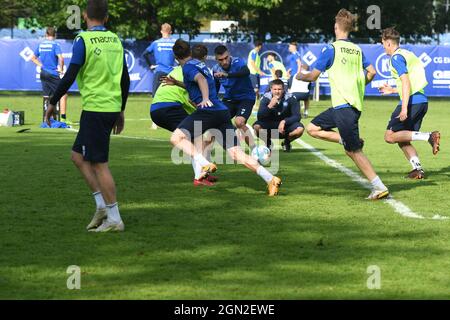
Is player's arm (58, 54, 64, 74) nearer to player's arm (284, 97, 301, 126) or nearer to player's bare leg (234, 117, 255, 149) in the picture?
player's arm (284, 97, 301, 126)

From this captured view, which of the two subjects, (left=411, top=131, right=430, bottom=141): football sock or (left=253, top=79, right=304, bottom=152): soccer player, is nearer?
(left=411, top=131, right=430, bottom=141): football sock

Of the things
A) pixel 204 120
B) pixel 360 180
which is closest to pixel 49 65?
pixel 360 180

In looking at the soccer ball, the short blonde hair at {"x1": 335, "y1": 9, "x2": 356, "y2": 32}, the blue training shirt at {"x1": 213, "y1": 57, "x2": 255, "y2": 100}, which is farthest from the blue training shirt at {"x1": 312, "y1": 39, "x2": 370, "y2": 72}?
the blue training shirt at {"x1": 213, "y1": 57, "x2": 255, "y2": 100}

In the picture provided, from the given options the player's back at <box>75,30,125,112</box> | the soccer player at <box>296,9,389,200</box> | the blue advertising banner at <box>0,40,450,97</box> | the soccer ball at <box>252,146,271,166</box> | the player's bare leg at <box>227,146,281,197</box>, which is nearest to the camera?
the player's back at <box>75,30,125,112</box>

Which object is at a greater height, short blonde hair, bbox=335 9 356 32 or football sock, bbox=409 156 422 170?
short blonde hair, bbox=335 9 356 32

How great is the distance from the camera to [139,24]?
43.1 meters

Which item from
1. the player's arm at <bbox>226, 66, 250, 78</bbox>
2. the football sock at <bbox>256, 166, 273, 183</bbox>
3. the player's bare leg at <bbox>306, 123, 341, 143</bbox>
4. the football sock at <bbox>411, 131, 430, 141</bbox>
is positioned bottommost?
the football sock at <bbox>256, 166, 273, 183</bbox>

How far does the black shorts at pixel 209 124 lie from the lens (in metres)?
12.2

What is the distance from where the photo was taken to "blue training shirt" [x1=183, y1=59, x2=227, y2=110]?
1222cm

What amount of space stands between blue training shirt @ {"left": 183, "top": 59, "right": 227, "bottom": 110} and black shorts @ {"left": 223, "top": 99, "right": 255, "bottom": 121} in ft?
11.3

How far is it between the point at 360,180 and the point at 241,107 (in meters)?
2.99

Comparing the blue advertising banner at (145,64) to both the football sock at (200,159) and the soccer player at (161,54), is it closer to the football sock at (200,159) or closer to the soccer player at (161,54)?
the soccer player at (161,54)

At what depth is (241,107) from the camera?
16156 mm
